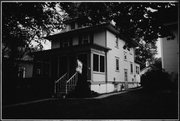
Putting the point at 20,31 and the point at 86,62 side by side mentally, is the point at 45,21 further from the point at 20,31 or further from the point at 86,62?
the point at 86,62

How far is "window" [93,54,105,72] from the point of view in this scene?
542 inches

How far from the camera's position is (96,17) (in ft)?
19.9

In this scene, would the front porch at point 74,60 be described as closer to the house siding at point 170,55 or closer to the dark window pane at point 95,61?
the dark window pane at point 95,61

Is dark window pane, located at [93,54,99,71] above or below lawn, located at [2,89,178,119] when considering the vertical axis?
above

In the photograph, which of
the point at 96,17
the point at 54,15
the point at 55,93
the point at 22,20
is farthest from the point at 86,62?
the point at 96,17

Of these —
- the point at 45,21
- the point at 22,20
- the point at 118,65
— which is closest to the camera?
the point at 22,20

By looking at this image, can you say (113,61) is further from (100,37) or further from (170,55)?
(170,55)

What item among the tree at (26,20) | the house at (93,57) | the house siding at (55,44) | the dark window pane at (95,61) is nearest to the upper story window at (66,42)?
the house at (93,57)

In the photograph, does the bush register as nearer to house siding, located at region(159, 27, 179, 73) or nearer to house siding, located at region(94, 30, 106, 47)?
house siding, located at region(159, 27, 179, 73)

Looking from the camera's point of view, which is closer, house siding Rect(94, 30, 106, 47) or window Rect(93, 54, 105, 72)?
window Rect(93, 54, 105, 72)

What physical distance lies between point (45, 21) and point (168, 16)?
21.5 feet

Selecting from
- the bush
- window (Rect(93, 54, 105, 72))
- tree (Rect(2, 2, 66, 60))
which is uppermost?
tree (Rect(2, 2, 66, 60))

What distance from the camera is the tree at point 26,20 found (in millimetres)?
7105

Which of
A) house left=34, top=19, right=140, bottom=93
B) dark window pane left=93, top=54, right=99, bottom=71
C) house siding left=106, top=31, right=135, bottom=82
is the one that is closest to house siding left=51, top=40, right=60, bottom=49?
house left=34, top=19, right=140, bottom=93
